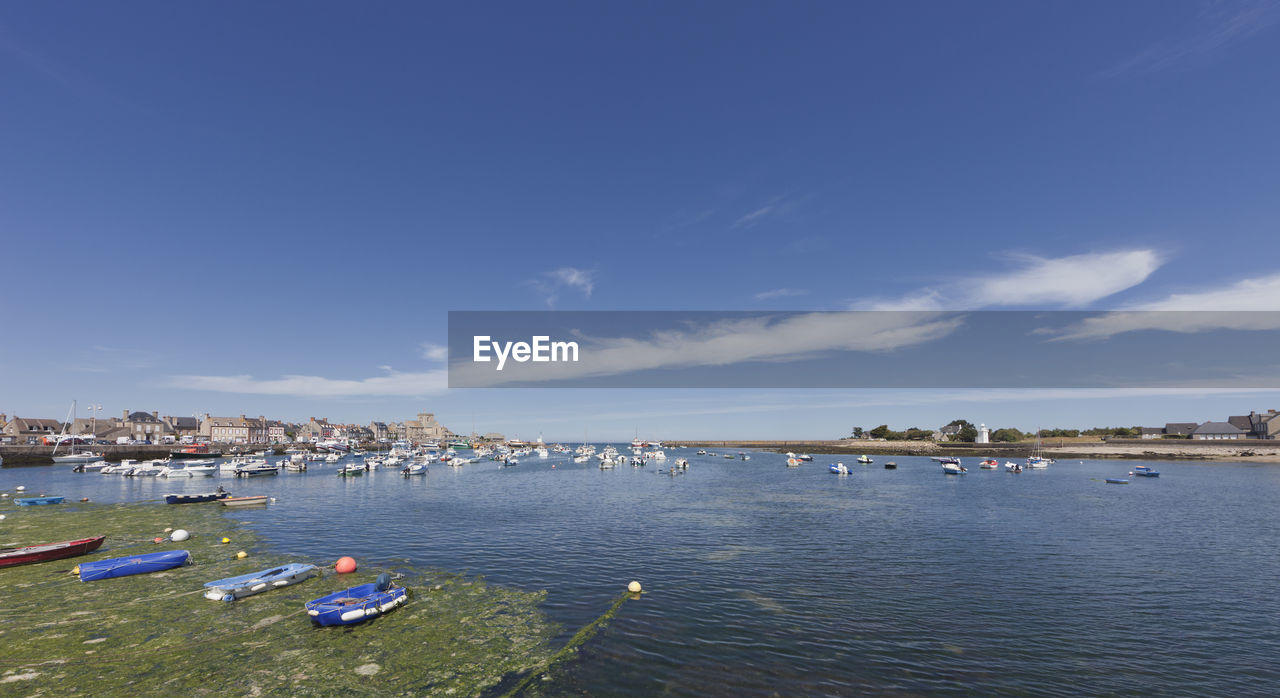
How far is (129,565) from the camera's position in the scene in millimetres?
28297

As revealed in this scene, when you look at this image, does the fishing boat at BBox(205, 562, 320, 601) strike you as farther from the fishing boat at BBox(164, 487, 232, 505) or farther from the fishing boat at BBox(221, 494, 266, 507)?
the fishing boat at BBox(164, 487, 232, 505)

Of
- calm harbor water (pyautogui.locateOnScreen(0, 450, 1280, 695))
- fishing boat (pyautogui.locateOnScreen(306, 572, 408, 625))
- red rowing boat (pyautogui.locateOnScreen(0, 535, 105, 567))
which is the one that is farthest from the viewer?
red rowing boat (pyautogui.locateOnScreen(0, 535, 105, 567))

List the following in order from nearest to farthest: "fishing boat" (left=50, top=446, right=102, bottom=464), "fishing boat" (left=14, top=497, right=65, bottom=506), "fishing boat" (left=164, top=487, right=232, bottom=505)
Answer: "fishing boat" (left=14, top=497, right=65, bottom=506), "fishing boat" (left=164, top=487, right=232, bottom=505), "fishing boat" (left=50, top=446, right=102, bottom=464)

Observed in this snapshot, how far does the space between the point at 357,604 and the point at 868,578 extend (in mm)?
26600

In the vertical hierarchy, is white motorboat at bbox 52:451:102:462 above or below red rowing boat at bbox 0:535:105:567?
below

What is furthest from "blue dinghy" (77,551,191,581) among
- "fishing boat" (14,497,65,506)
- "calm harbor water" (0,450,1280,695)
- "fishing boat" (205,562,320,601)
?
"fishing boat" (14,497,65,506)

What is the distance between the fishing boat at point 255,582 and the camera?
958 inches

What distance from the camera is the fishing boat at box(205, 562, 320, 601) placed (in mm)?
24328

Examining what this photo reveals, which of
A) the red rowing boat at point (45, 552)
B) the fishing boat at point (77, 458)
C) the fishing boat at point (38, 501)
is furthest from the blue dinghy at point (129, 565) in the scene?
the fishing boat at point (77, 458)

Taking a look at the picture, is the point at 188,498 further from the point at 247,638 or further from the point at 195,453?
the point at 195,453

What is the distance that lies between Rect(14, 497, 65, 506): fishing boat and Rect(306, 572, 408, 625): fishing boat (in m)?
65.0

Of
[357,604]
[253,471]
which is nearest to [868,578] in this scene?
[357,604]

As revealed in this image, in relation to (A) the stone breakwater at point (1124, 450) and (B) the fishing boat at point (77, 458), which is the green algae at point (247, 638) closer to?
(B) the fishing boat at point (77, 458)

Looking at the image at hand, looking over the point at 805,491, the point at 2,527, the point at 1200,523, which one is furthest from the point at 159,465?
the point at 1200,523
